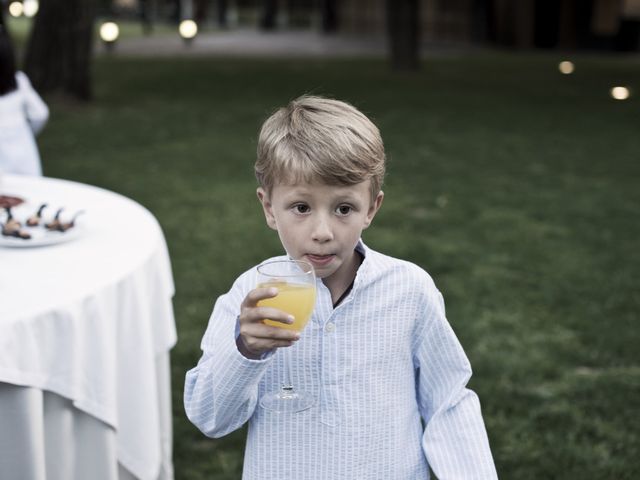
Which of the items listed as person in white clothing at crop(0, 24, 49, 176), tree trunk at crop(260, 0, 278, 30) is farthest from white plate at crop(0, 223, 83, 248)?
tree trunk at crop(260, 0, 278, 30)

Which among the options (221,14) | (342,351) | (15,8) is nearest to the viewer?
(342,351)

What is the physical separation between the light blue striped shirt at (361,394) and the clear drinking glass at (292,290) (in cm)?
4

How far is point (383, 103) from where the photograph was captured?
14.7m

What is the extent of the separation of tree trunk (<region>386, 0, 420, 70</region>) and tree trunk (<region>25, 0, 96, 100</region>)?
24.4ft

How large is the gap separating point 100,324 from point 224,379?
969 mm

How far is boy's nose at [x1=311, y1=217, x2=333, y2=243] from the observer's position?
183cm

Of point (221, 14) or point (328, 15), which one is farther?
point (221, 14)

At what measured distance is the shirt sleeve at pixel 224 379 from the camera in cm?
179

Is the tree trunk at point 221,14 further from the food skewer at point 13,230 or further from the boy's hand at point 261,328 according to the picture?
the boy's hand at point 261,328

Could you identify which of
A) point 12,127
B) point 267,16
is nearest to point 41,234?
point 12,127

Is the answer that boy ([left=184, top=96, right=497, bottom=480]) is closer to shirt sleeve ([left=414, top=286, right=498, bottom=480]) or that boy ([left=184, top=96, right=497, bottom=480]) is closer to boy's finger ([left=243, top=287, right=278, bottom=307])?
shirt sleeve ([left=414, top=286, right=498, bottom=480])

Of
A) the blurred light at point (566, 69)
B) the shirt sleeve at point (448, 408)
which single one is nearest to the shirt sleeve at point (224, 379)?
the shirt sleeve at point (448, 408)

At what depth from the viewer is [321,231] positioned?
5.99 feet

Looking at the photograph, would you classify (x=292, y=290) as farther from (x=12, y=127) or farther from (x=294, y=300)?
(x=12, y=127)
